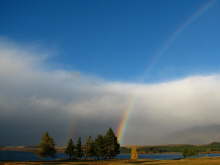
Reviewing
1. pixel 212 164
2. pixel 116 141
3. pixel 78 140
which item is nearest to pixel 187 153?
pixel 116 141

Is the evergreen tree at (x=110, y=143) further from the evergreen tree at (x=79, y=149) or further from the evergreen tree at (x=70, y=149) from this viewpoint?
the evergreen tree at (x=70, y=149)

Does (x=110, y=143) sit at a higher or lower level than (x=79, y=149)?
higher

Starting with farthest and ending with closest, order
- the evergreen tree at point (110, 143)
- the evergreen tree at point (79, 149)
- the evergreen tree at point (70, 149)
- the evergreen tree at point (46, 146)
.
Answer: the evergreen tree at point (79, 149), the evergreen tree at point (70, 149), the evergreen tree at point (110, 143), the evergreen tree at point (46, 146)

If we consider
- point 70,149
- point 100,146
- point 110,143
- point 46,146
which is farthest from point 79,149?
point 46,146

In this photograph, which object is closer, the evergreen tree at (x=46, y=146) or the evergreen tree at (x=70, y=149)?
the evergreen tree at (x=46, y=146)

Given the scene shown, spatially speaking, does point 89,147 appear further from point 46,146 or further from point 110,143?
point 46,146

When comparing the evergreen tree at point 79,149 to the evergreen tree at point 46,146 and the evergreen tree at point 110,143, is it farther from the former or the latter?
the evergreen tree at point 46,146

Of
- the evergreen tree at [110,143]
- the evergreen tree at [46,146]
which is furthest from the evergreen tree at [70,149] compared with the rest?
the evergreen tree at [110,143]

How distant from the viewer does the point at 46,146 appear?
101312mm

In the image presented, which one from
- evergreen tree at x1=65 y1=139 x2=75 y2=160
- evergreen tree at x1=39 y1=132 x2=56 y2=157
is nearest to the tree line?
evergreen tree at x1=65 y1=139 x2=75 y2=160

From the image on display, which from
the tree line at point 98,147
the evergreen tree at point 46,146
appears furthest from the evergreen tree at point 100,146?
the evergreen tree at point 46,146

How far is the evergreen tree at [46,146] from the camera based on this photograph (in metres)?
101

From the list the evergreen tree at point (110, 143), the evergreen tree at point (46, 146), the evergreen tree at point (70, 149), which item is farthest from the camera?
the evergreen tree at point (70, 149)

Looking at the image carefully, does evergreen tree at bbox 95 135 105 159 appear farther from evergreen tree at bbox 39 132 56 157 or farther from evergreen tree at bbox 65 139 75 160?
evergreen tree at bbox 39 132 56 157
